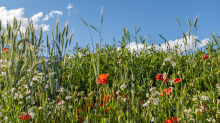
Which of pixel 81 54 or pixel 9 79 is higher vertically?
pixel 81 54

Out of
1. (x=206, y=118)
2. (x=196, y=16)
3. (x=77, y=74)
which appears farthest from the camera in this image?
(x=77, y=74)

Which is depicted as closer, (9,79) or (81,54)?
(9,79)

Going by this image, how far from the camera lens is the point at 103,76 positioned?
5.67 feet

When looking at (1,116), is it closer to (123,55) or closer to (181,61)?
(123,55)

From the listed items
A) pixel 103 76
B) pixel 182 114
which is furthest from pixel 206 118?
pixel 103 76

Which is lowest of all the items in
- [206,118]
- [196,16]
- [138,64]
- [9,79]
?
[206,118]

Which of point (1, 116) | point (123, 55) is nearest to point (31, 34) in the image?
point (1, 116)

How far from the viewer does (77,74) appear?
7.99 ft

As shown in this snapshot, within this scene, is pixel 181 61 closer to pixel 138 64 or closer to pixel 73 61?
pixel 138 64

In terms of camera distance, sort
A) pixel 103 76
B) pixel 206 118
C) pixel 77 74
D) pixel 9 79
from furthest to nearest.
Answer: pixel 77 74 → pixel 103 76 → pixel 9 79 → pixel 206 118

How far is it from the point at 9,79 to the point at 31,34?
790 millimetres

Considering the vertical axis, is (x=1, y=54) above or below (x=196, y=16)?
below

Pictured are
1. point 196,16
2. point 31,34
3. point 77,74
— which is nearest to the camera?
point 31,34

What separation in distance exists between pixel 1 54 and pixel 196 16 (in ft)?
9.06
